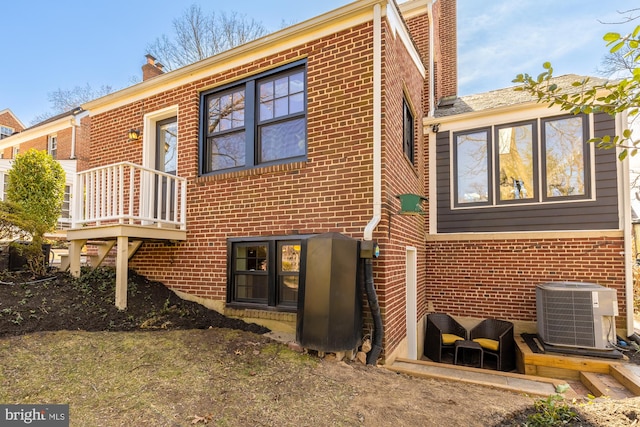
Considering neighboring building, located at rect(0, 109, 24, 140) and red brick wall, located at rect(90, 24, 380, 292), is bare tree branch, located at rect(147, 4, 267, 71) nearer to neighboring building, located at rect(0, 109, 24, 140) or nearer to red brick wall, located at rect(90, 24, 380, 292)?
neighboring building, located at rect(0, 109, 24, 140)

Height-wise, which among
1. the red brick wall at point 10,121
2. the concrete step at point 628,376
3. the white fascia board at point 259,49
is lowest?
the concrete step at point 628,376

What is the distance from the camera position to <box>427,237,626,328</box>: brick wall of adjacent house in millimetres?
5984

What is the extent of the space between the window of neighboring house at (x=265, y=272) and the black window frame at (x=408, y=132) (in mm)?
2595

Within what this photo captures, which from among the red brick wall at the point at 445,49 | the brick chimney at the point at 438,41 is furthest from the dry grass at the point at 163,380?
the red brick wall at the point at 445,49

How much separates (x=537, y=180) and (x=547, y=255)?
1.43 metres

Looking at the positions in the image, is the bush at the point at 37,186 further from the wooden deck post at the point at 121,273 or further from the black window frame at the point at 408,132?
the black window frame at the point at 408,132

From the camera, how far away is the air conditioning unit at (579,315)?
16.4 feet

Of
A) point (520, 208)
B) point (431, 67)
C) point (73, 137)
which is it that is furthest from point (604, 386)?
point (73, 137)

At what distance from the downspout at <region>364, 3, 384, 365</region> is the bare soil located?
0.36 meters

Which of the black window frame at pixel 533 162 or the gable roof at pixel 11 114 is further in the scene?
the gable roof at pixel 11 114

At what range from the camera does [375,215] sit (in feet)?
13.9

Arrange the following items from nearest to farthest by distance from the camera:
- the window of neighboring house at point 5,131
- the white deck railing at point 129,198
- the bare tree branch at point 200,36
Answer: the white deck railing at point 129,198 < the bare tree branch at point 200,36 < the window of neighboring house at point 5,131

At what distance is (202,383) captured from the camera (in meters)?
3.02

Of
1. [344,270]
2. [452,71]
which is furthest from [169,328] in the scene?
[452,71]
